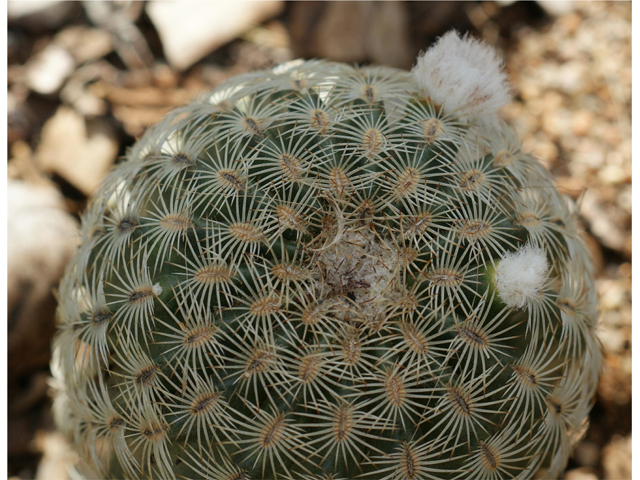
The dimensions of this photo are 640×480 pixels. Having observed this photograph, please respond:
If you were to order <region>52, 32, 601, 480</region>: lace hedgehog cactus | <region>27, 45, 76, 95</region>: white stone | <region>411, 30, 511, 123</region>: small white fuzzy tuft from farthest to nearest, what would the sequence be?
<region>27, 45, 76, 95</region>: white stone
<region>411, 30, 511, 123</region>: small white fuzzy tuft
<region>52, 32, 601, 480</region>: lace hedgehog cactus

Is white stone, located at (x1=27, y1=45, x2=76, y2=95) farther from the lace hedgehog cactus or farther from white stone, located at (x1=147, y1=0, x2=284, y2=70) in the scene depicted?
the lace hedgehog cactus

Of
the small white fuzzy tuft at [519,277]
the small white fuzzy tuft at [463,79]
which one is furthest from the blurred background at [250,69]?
the small white fuzzy tuft at [519,277]

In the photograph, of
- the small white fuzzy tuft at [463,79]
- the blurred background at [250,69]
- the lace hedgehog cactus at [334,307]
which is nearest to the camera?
the lace hedgehog cactus at [334,307]

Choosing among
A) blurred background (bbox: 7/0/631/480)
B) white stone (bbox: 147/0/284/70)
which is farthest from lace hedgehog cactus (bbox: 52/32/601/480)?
white stone (bbox: 147/0/284/70)

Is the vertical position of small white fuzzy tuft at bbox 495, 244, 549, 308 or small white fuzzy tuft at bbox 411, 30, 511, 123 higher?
small white fuzzy tuft at bbox 411, 30, 511, 123

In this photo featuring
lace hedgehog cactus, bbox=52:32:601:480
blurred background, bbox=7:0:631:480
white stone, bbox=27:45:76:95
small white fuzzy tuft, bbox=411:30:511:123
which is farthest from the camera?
white stone, bbox=27:45:76:95

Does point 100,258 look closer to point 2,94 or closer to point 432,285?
point 432,285

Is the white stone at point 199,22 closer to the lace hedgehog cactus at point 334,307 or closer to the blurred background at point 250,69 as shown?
the blurred background at point 250,69
